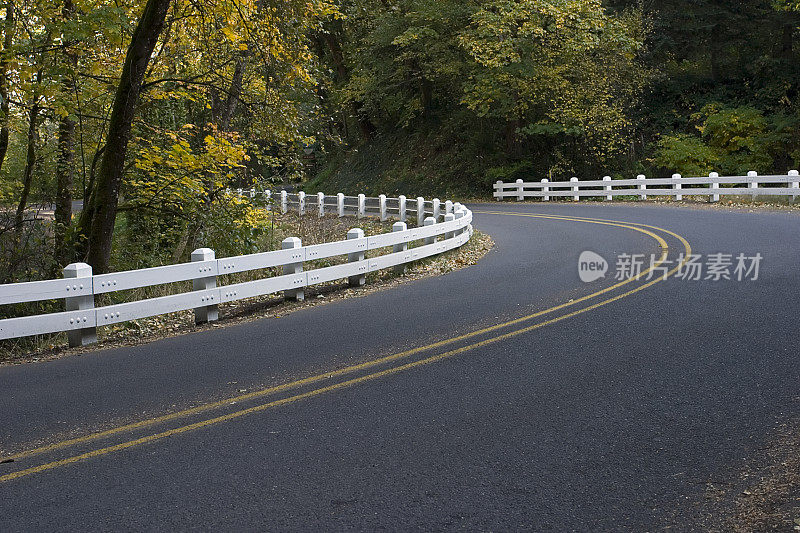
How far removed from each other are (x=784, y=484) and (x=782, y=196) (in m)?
26.2

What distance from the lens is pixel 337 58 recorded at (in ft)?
154

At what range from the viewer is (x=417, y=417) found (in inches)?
243

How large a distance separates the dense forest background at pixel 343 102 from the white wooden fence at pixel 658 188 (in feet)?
7.56

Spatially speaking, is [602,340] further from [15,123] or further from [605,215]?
[605,215]

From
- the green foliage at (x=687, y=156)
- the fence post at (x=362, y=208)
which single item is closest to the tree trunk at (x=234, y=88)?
the fence post at (x=362, y=208)

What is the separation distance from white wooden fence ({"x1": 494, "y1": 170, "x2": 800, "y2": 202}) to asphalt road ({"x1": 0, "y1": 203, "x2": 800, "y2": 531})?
17.7 metres

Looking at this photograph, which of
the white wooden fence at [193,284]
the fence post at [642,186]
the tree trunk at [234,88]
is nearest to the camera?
the white wooden fence at [193,284]

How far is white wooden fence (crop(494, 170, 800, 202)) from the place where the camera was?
27.1 meters

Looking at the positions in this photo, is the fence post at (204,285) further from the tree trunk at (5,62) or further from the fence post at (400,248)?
the fence post at (400,248)

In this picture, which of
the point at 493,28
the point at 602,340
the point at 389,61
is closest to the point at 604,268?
the point at 602,340

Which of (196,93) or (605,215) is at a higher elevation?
(196,93)

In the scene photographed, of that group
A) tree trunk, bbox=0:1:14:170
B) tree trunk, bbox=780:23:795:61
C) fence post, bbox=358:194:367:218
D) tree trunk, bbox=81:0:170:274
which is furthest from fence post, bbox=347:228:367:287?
tree trunk, bbox=780:23:795:61

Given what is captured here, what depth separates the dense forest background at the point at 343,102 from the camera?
13242 mm

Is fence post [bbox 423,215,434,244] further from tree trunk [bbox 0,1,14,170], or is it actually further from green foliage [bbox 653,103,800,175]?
green foliage [bbox 653,103,800,175]
